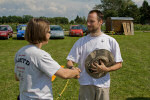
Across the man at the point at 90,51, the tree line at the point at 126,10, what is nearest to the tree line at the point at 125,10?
the tree line at the point at 126,10

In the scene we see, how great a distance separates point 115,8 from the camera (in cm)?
8625

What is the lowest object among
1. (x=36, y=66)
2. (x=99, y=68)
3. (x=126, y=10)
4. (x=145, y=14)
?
(x=99, y=68)

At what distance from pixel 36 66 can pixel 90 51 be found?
3.41 feet

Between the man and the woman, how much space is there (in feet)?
2.48

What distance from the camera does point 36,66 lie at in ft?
6.26

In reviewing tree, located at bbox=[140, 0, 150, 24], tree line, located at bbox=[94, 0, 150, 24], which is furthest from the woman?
tree, located at bbox=[140, 0, 150, 24]

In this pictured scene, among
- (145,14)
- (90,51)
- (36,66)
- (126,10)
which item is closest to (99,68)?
(90,51)

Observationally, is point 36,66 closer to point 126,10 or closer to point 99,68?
point 99,68

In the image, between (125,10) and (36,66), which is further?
(125,10)

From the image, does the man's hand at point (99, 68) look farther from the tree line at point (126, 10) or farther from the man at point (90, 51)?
the tree line at point (126, 10)

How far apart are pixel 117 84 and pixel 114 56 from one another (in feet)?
11.4

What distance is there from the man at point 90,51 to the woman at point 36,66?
76 cm

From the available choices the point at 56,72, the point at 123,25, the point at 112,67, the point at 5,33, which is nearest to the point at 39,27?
the point at 56,72

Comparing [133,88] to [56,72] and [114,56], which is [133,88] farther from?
[56,72]
